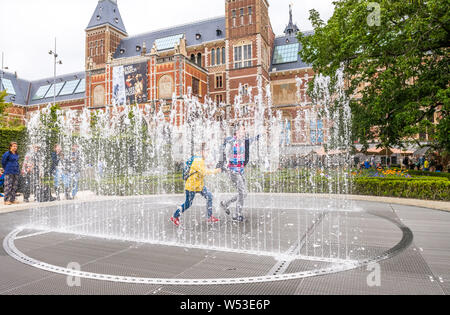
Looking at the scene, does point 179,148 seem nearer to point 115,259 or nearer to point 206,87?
point 206,87

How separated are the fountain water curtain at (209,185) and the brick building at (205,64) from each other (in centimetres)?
123

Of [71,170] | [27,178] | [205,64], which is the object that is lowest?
[27,178]

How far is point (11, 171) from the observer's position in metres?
9.38

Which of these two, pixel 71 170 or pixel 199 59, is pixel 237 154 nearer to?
pixel 71 170

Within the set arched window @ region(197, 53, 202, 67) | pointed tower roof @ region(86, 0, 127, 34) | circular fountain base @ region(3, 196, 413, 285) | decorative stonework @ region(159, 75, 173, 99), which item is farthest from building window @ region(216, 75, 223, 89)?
circular fountain base @ region(3, 196, 413, 285)

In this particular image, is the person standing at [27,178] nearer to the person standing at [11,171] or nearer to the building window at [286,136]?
the person standing at [11,171]

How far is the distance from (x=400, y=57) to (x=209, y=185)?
9335mm

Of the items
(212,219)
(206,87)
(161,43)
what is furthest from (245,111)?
(212,219)

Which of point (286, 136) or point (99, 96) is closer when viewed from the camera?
point (286, 136)

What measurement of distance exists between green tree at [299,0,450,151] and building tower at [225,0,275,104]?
20321 mm

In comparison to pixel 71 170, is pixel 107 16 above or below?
above

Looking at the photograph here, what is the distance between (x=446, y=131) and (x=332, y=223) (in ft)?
24.5

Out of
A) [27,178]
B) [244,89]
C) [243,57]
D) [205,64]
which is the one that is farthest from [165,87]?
[27,178]
